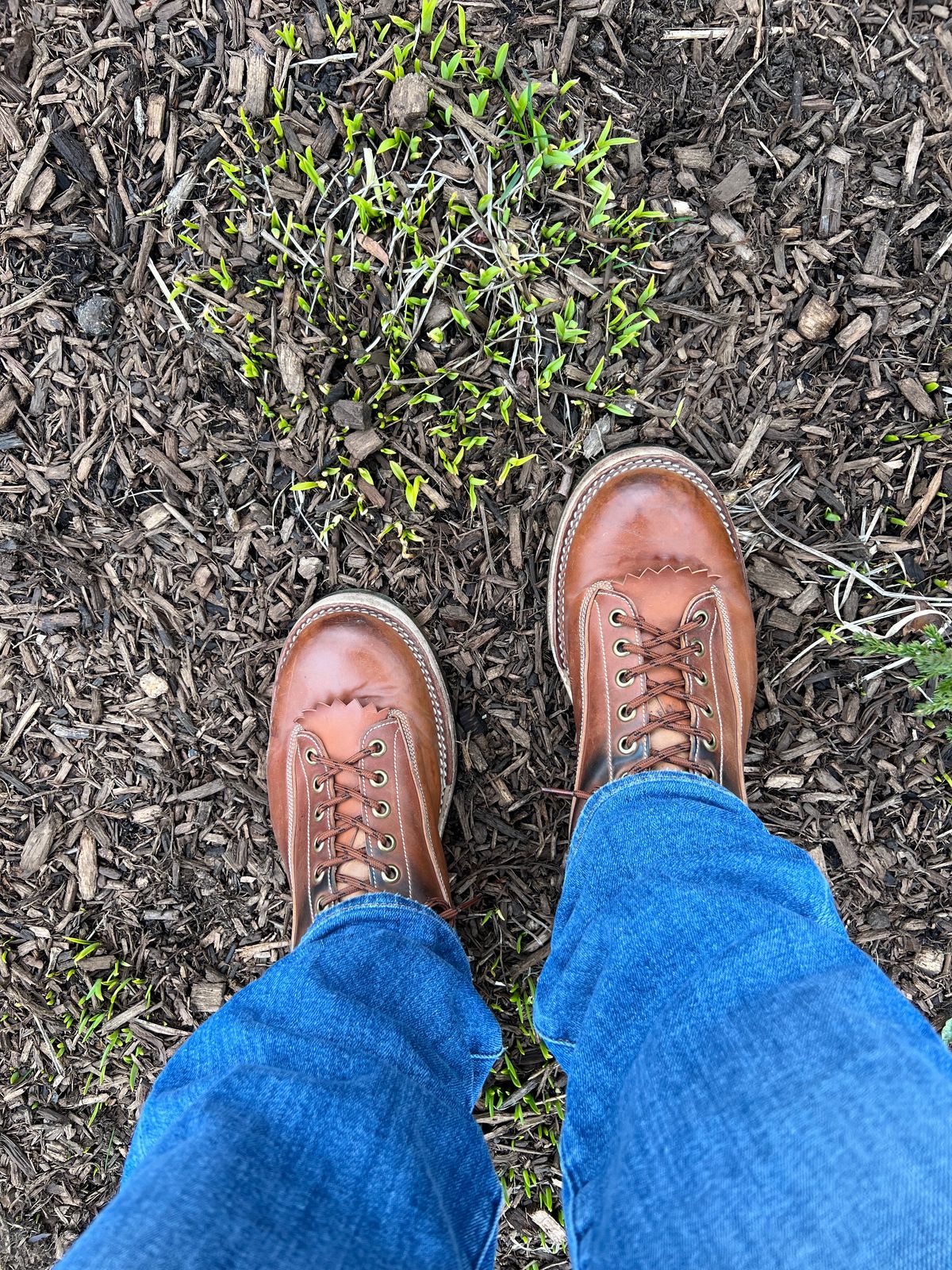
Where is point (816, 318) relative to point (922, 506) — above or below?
above

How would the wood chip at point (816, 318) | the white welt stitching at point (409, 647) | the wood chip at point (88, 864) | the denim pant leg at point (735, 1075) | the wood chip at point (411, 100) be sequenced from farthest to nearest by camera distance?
1. the wood chip at point (88, 864)
2. the white welt stitching at point (409, 647)
3. the wood chip at point (816, 318)
4. the wood chip at point (411, 100)
5. the denim pant leg at point (735, 1075)

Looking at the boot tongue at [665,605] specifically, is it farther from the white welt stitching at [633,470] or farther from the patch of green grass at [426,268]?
the patch of green grass at [426,268]

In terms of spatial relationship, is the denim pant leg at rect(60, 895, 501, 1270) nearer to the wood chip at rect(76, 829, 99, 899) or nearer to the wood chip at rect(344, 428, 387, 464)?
the wood chip at rect(76, 829, 99, 899)

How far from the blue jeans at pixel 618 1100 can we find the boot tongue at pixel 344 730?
1.36 feet

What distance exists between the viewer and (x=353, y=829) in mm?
1846

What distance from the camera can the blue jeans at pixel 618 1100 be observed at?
893mm

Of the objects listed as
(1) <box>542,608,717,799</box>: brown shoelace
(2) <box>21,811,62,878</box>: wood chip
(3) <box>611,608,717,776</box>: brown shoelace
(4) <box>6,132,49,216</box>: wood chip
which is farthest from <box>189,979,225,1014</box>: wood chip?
(4) <box>6,132,49,216</box>: wood chip

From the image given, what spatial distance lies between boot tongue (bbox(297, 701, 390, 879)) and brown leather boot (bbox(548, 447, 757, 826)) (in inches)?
19.7

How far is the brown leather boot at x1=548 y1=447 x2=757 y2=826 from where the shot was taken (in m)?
1.78

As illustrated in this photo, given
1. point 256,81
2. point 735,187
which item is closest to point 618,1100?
point 735,187

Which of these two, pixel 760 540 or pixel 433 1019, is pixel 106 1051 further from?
pixel 760 540

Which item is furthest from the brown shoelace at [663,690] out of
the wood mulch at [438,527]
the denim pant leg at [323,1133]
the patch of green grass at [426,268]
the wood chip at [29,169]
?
the wood chip at [29,169]

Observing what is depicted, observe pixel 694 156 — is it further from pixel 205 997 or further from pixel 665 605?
pixel 205 997

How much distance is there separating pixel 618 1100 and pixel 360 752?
0.97m
